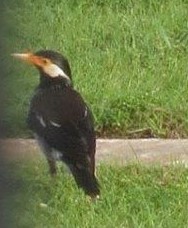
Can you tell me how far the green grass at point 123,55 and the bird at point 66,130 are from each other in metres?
0.33

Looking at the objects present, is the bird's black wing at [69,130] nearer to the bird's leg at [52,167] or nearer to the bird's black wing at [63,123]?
the bird's black wing at [63,123]

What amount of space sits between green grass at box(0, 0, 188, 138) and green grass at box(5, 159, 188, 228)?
35 centimetres

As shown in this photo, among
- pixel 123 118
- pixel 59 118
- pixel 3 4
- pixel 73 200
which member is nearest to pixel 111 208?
pixel 73 200

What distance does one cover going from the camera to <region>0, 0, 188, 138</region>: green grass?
435cm

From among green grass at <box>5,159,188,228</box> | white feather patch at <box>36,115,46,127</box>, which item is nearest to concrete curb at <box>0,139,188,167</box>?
green grass at <box>5,159,188,228</box>

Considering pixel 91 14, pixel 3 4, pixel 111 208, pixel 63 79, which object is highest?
pixel 3 4

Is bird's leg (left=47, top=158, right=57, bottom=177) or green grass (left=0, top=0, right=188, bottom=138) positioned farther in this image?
green grass (left=0, top=0, right=188, bottom=138)

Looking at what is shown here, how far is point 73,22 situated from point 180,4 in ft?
2.31

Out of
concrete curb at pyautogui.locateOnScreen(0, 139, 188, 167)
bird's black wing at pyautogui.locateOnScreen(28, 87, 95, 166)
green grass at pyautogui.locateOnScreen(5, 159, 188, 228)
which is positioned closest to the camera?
bird's black wing at pyautogui.locateOnScreen(28, 87, 95, 166)

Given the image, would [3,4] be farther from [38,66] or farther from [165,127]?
[165,127]

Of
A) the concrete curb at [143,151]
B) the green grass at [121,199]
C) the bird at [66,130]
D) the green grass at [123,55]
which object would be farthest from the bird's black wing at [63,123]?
the concrete curb at [143,151]

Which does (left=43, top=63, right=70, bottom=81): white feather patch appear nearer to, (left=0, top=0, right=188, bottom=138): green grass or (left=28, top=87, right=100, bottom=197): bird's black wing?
(left=28, top=87, right=100, bottom=197): bird's black wing

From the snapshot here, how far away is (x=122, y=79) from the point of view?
4.76m

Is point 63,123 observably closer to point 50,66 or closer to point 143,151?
point 50,66
